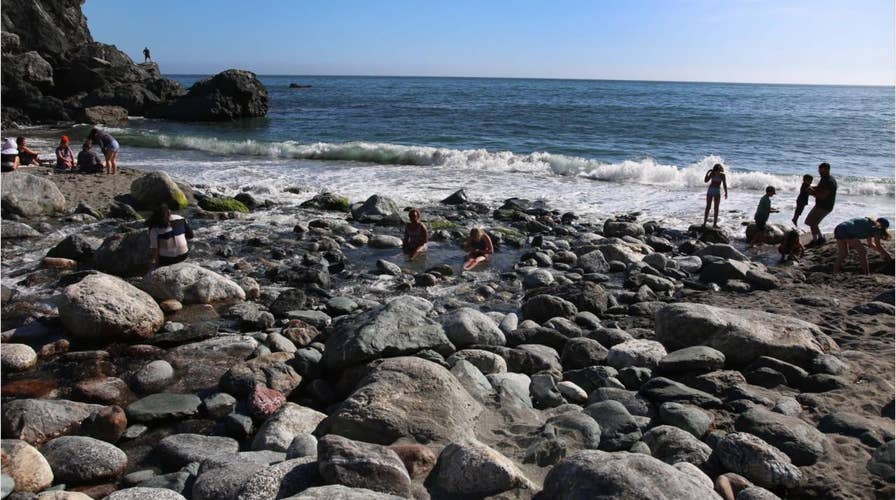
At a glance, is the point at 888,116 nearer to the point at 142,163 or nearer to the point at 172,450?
the point at 142,163

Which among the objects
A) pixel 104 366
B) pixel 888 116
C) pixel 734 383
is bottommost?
pixel 104 366

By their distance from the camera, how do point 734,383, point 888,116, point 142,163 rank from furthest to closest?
1. point 888,116
2. point 142,163
3. point 734,383

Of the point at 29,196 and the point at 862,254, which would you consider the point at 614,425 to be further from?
the point at 29,196

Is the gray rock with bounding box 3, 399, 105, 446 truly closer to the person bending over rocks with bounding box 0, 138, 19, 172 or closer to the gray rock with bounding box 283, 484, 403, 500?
the gray rock with bounding box 283, 484, 403, 500

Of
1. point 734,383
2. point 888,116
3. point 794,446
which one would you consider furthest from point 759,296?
point 888,116

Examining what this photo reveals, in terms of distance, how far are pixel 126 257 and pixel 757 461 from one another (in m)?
9.01

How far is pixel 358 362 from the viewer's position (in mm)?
6059

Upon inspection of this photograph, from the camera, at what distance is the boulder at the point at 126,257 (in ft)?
32.0

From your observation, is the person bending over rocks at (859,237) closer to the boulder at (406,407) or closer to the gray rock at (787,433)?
the gray rock at (787,433)

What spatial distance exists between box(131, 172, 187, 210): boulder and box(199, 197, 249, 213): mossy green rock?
0.49 m

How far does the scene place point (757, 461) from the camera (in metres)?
A: 4.49

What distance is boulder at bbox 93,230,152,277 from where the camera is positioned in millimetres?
9750

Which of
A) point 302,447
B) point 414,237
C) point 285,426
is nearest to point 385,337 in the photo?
point 285,426

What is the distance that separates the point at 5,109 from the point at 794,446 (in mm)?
42857
